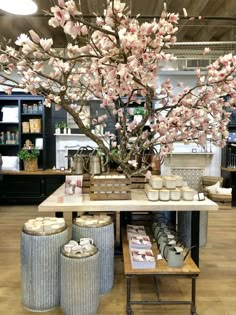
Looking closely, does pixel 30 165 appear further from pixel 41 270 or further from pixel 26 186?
pixel 41 270

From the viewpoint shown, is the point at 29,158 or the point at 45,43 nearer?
the point at 45,43

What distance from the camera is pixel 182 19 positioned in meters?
4.20

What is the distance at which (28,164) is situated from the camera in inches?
245

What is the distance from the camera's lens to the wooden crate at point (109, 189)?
2.61 m

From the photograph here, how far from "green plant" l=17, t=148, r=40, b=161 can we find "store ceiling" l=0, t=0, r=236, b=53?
7.35 ft

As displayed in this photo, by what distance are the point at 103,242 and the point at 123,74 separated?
1.40m

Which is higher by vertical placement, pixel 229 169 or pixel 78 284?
pixel 229 169

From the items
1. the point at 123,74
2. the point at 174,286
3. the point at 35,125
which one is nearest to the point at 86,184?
the point at 174,286

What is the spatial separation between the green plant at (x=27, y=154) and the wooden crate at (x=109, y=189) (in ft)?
12.8

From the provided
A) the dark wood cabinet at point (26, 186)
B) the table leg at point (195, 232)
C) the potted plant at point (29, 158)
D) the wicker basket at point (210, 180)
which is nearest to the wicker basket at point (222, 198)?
the wicker basket at point (210, 180)

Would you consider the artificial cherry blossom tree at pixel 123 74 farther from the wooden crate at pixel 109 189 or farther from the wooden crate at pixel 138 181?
the wooden crate at pixel 109 189

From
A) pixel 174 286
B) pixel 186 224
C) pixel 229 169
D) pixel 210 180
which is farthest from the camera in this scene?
pixel 210 180

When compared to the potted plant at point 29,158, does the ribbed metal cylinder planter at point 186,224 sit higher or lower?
lower

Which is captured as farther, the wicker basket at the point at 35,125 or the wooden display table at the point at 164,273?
the wicker basket at the point at 35,125
